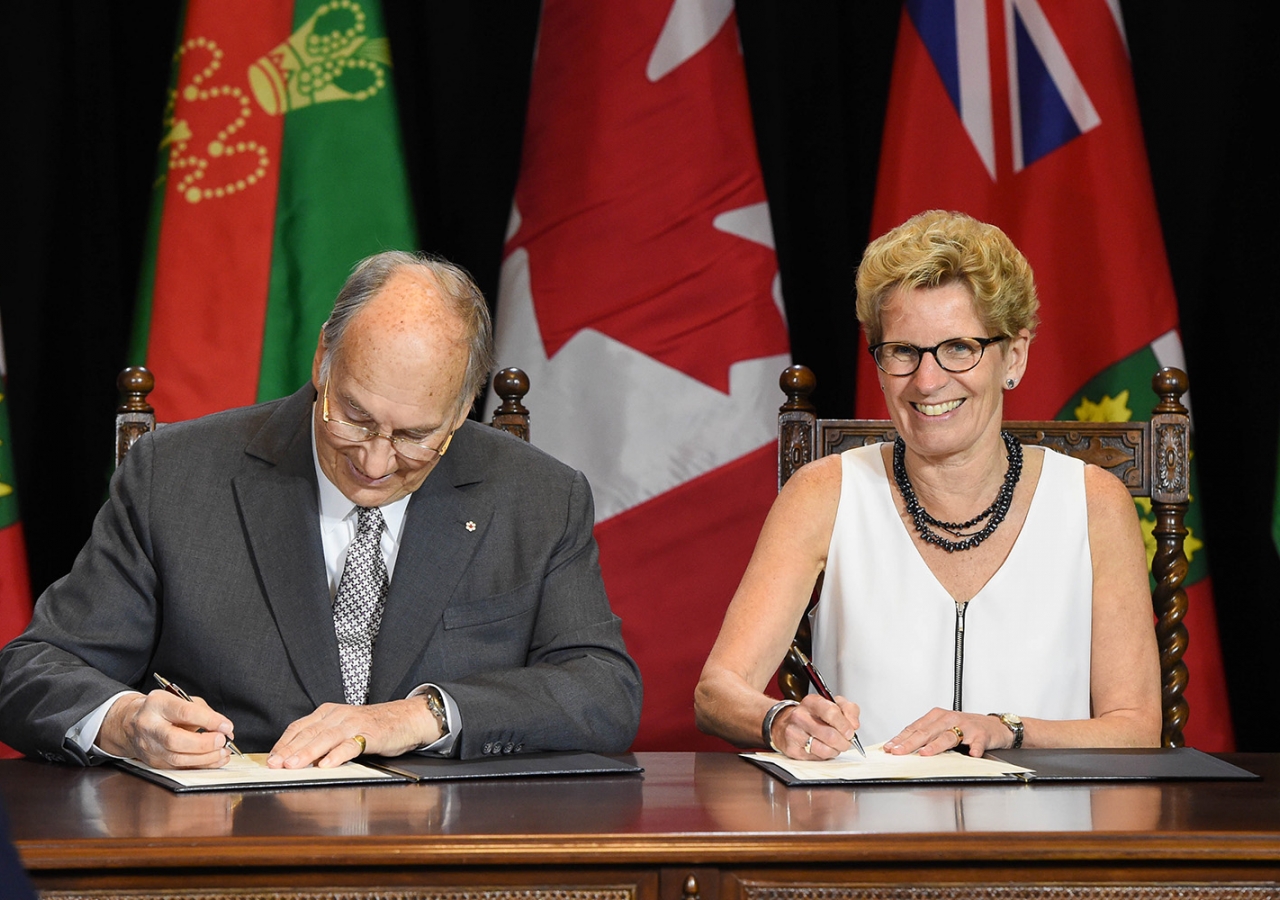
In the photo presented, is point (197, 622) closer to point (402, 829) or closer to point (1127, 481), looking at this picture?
point (402, 829)

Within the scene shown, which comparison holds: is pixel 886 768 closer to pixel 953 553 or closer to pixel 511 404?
pixel 953 553

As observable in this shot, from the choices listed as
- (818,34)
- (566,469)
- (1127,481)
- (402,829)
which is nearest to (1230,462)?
(1127,481)

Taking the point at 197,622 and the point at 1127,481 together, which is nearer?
the point at 197,622

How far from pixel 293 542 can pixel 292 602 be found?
0.09 m

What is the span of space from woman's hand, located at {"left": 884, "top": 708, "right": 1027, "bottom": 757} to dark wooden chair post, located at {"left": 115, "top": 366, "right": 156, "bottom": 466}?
54.8 inches

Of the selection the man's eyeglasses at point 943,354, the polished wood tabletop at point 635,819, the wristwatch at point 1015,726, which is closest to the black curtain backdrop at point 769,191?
the man's eyeglasses at point 943,354

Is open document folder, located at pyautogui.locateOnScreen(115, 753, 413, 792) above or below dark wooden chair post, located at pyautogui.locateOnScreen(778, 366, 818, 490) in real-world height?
below

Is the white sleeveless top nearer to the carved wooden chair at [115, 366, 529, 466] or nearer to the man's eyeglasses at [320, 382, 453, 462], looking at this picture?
→ the carved wooden chair at [115, 366, 529, 466]

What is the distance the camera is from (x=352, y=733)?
1739mm

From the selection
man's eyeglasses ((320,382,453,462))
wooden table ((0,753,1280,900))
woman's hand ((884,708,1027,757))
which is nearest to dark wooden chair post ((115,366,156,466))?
man's eyeglasses ((320,382,453,462))

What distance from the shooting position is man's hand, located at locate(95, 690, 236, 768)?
5.51 ft

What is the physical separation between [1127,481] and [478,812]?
61.3 inches

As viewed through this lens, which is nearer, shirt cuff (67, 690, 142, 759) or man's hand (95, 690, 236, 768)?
man's hand (95, 690, 236, 768)

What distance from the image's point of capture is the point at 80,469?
3.04 m
